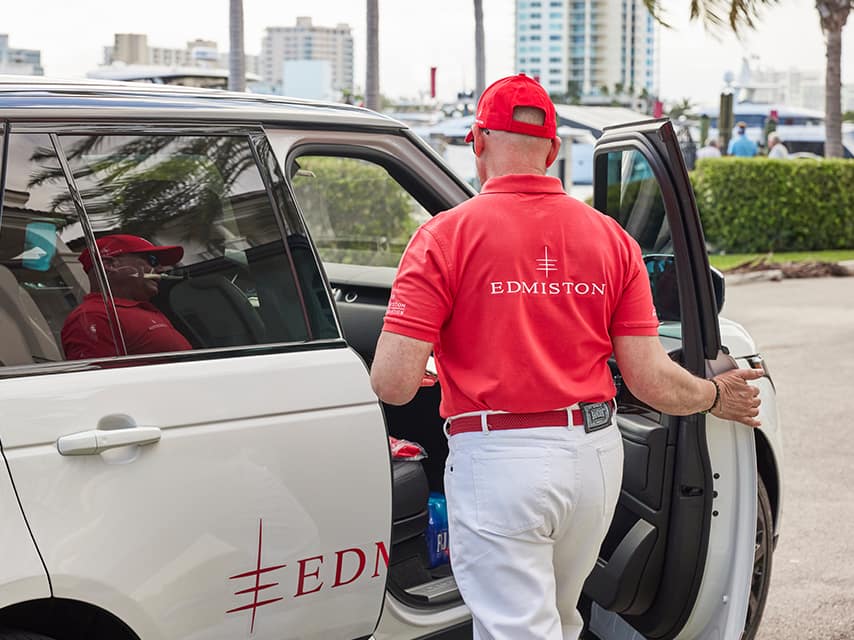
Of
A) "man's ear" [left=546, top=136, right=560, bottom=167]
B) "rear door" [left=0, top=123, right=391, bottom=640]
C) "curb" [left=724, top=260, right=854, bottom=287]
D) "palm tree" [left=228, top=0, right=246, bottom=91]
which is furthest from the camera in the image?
"palm tree" [left=228, top=0, right=246, bottom=91]

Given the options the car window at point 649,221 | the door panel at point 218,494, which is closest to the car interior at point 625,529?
the car window at point 649,221

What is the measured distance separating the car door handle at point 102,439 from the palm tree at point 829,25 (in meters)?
17.8

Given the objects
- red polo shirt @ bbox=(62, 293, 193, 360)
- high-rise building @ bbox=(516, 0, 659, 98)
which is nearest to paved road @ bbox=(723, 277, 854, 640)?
red polo shirt @ bbox=(62, 293, 193, 360)

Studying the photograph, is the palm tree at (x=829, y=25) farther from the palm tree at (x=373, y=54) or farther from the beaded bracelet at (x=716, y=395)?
the beaded bracelet at (x=716, y=395)

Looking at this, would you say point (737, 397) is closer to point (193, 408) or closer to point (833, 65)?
point (193, 408)

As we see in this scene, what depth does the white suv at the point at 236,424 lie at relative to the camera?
2338 millimetres

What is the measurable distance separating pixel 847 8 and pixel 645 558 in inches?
748

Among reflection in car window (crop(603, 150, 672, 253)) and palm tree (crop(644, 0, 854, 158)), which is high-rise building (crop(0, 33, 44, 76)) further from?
reflection in car window (crop(603, 150, 672, 253))

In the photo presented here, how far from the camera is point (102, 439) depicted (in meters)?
2.32

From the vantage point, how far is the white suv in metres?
2.34

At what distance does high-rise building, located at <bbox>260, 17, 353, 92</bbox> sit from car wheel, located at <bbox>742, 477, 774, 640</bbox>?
13300cm

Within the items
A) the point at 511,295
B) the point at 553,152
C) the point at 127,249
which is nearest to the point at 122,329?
the point at 127,249

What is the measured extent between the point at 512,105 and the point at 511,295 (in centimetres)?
44

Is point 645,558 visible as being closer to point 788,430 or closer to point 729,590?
point 729,590
